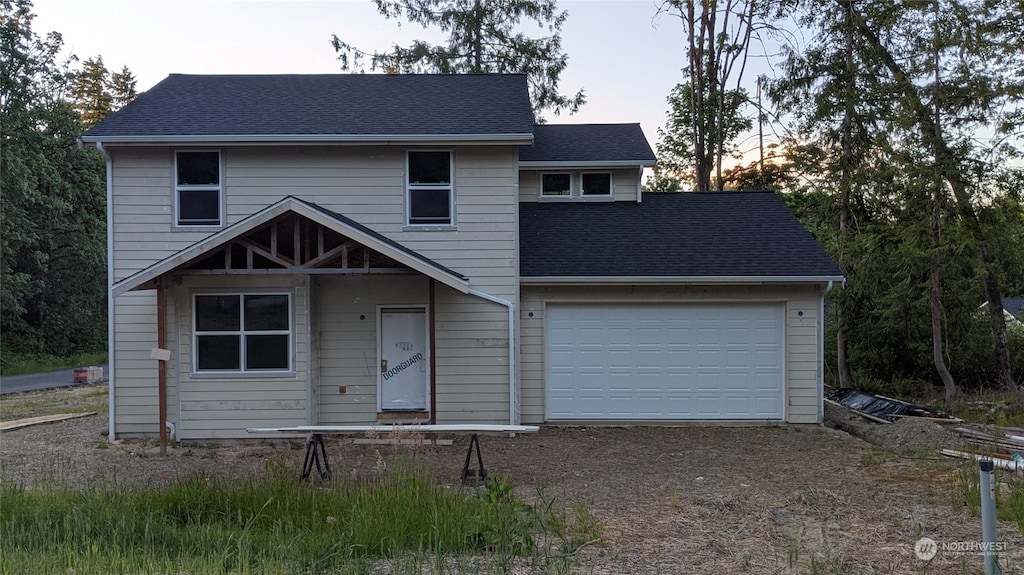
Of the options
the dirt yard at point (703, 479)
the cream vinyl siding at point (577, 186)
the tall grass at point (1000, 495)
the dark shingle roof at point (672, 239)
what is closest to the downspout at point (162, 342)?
the dirt yard at point (703, 479)

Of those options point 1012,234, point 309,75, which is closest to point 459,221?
point 309,75

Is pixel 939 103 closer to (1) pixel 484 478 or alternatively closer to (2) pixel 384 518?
(1) pixel 484 478

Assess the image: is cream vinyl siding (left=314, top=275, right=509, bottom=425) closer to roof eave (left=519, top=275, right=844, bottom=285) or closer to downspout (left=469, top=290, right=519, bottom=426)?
downspout (left=469, top=290, right=519, bottom=426)

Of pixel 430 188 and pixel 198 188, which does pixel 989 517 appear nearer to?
pixel 430 188

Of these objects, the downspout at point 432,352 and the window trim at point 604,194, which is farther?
the window trim at point 604,194

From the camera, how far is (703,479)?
9.01m

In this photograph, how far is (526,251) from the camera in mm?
13664

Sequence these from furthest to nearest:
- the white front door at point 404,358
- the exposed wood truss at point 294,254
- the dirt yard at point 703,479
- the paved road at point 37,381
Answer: the paved road at point 37,381 < the white front door at point 404,358 < the exposed wood truss at point 294,254 < the dirt yard at point 703,479

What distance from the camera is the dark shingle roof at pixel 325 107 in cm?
1237

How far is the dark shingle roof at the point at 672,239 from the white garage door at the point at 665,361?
71 cm

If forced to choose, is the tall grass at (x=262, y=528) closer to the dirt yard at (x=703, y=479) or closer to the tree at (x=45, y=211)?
the dirt yard at (x=703, y=479)

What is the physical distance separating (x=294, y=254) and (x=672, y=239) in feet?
22.4

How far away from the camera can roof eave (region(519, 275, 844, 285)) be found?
12.8 m

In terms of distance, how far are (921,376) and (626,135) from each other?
9925 millimetres
